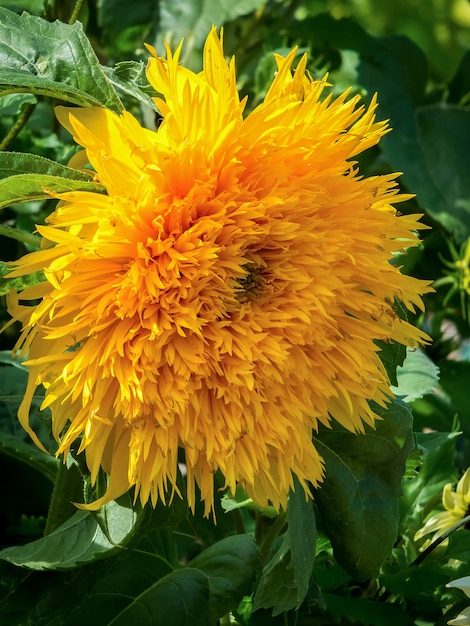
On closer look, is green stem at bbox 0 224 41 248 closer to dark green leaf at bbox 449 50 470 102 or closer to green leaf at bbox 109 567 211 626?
green leaf at bbox 109 567 211 626

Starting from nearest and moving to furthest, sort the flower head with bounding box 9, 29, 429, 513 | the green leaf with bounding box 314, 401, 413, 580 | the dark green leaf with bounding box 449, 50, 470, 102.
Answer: the flower head with bounding box 9, 29, 429, 513 < the green leaf with bounding box 314, 401, 413, 580 < the dark green leaf with bounding box 449, 50, 470, 102

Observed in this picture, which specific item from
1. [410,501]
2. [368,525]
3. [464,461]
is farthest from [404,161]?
[368,525]

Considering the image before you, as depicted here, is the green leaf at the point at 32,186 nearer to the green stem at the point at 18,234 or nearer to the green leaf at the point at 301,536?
the green stem at the point at 18,234

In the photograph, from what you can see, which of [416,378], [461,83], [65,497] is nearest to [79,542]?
[65,497]

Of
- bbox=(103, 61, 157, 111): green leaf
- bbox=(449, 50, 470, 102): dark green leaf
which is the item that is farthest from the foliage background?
bbox=(449, 50, 470, 102): dark green leaf

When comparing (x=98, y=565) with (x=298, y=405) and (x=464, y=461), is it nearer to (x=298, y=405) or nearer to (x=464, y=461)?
(x=298, y=405)

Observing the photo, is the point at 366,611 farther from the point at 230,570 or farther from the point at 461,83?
the point at 461,83

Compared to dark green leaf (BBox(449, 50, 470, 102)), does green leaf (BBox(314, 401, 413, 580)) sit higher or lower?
lower
